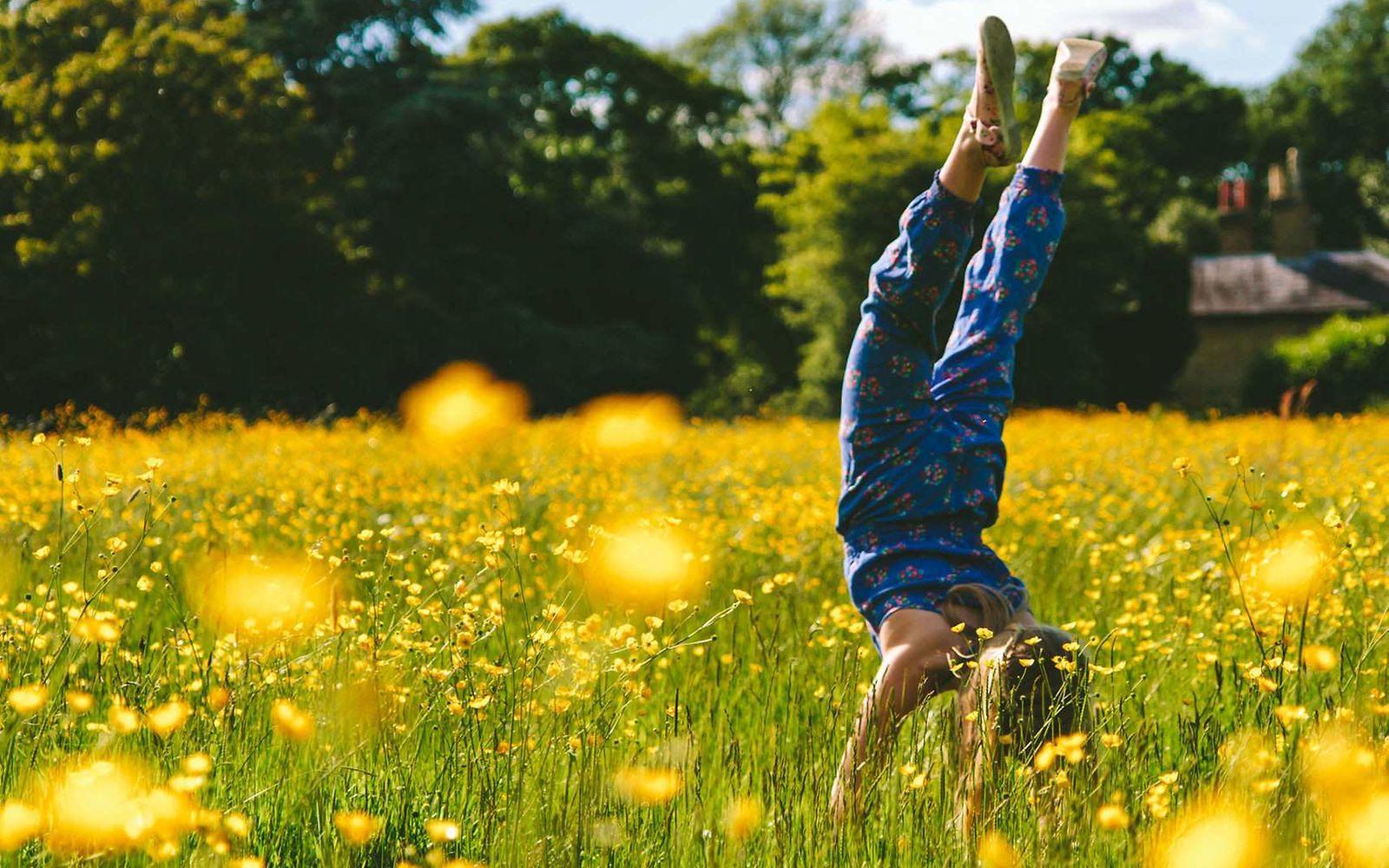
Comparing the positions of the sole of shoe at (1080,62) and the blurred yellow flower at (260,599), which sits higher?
the sole of shoe at (1080,62)

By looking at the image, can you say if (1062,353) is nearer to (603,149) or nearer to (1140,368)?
(1140,368)

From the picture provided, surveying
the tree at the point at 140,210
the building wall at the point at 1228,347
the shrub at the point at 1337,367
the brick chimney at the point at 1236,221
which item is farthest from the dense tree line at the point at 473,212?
the building wall at the point at 1228,347

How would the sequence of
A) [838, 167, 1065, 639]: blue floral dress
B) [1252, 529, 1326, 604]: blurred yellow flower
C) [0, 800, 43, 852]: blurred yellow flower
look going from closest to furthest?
[0, 800, 43, 852]: blurred yellow flower → [1252, 529, 1326, 604]: blurred yellow flower → [838, 167, 1065, 639]: blue floral dress

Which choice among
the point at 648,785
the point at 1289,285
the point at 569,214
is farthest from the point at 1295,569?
the point at 1289,285

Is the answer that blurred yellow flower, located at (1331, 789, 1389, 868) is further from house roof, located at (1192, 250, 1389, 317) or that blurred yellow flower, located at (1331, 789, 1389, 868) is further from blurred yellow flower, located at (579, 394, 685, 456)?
house roof, located at (1192, 250, 1389, 317)

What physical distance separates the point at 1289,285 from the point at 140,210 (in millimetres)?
25790

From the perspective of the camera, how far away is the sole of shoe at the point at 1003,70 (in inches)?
108

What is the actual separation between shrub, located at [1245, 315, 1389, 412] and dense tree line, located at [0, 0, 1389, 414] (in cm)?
244

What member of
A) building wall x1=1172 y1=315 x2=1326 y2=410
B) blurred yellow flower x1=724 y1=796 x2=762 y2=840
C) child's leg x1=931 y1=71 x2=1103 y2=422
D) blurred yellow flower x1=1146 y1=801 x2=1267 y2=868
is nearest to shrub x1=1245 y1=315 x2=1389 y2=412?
building wall x1=1172 y1=315 x2=1326 y2=410

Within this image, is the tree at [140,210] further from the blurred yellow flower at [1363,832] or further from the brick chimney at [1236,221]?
the brick chimney at [1236,221]

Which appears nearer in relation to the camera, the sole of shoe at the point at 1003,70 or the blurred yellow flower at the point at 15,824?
the blurred yellow flower at the point at 15,824

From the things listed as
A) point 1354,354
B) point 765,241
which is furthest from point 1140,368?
point 765,241

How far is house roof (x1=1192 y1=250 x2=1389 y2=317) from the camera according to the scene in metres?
→ 29.8

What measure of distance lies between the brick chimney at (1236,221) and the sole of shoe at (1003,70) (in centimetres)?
3296
